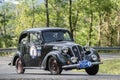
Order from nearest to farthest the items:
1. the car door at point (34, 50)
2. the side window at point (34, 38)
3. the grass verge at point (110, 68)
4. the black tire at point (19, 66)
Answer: the car door at point (34, 50), the side window at point (34, 38), the black tire at point (19, 66), the grass verge at point (110, 68)

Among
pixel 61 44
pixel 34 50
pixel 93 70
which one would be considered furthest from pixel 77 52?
pixel 34 50

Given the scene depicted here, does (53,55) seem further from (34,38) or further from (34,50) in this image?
(34,38)

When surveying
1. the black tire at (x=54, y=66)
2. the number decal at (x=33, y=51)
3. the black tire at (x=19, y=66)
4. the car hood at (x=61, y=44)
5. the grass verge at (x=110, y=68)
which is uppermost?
the car hood at (x=61, y=44)

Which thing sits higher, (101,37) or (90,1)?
(90,1)

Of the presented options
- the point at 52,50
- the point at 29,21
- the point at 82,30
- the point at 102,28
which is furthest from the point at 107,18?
the point at 52,50

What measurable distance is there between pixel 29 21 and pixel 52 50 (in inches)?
2542

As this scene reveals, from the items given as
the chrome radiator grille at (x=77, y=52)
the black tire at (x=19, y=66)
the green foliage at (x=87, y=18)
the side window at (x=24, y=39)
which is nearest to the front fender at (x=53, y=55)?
the chrome radiator grille at (x=77, y=52)

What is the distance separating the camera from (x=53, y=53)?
1496cm

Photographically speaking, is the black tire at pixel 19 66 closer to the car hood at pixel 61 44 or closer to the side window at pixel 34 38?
the side window at pixel 34 38

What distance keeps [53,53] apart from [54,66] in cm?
42

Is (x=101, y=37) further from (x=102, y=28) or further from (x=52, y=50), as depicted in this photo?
(x=52, y=50)

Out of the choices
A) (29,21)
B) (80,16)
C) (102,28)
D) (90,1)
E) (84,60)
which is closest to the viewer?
(84,60)

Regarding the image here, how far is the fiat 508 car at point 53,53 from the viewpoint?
14648mm

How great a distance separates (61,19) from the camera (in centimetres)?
6631
